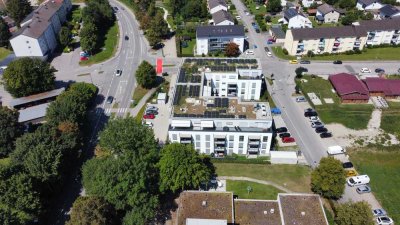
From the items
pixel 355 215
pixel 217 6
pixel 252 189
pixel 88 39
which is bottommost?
pixel 252 189

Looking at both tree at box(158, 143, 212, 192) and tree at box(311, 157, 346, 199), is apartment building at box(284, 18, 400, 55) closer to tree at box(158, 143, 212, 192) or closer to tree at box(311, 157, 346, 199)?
tree at box(311, 157, 346, 199)

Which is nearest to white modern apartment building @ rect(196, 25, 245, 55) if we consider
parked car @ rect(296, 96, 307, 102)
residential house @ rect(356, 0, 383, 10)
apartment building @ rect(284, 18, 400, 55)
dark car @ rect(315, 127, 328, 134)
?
apartment building @ rect(284, 18, 400, 55)

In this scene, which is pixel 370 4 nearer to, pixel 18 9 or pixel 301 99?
pixel 301 99

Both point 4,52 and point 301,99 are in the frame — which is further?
point 4,52

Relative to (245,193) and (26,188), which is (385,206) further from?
(26,188)

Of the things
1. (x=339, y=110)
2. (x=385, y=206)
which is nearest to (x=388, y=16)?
(x=339, y=110)

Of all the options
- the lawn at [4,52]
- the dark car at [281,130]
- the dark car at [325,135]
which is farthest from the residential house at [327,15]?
the lawn at [4,52]

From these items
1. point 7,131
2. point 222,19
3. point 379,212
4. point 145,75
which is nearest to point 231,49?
point 222,19
